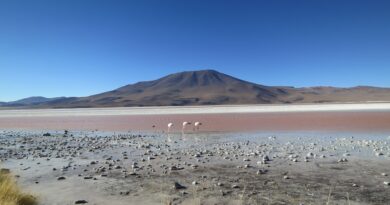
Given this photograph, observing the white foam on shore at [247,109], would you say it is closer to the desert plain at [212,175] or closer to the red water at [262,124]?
the red water at [262,124]

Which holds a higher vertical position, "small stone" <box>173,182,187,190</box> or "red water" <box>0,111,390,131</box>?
"red water" <box>0,111,390,131</box>

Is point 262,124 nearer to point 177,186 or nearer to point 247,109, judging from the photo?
point 177,186

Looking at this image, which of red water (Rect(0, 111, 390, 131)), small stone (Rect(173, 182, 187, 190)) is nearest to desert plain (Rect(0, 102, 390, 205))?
small stone (Rect(173, 182, 187, 190))

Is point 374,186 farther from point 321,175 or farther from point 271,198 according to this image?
point 271,198

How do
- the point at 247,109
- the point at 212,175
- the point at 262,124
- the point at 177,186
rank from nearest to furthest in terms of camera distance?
the point at 177,186
the point at 212,175
the point at 262,124
the point at 247,109

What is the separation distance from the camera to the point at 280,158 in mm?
12398

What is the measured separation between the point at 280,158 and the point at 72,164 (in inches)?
261

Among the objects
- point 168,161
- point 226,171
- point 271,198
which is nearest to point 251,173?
point 226,171

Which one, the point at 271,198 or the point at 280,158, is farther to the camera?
the point at 280,158

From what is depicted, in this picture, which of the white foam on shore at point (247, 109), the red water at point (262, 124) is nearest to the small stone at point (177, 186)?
the red water at point (262, 124)

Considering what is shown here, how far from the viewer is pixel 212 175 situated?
32.4ft

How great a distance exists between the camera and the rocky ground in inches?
299

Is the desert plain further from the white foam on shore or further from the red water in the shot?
the white foam on shore

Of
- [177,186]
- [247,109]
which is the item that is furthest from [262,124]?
[247,109]
